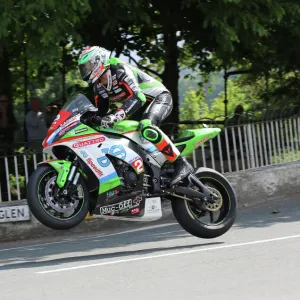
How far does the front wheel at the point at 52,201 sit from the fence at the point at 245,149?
2715mm

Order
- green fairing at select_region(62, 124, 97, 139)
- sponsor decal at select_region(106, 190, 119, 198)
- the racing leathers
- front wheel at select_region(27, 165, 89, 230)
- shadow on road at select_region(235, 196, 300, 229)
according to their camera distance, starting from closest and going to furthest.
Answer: front wheel at select_region(27, 165, 89, 230) < green fairing at select_region(62, 124, 97, 139) < sponsor decal at select_region(106, 190, 119, 198) < the racing leathers < shadow on road at select_region(235, 196, 300, 229)

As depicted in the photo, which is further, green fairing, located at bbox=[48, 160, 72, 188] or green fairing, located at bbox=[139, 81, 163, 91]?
green fairing, located at bbox=[139, 81, 163, 91]

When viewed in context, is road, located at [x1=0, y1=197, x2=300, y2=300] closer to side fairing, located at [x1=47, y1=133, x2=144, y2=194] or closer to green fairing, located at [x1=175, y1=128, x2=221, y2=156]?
side fairing, located at [x1=47, y1=133, x2=144, y2=194]

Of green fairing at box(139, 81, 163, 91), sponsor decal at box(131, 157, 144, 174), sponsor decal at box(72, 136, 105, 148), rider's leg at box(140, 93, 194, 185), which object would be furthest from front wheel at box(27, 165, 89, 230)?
green fairing at box(139, 81, 163, 91)

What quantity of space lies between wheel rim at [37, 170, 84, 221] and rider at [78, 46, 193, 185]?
2.41ft

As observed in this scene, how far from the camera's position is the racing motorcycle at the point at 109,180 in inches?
309

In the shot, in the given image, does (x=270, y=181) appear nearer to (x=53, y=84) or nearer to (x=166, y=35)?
(x=166, y=35)

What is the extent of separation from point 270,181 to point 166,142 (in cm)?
409

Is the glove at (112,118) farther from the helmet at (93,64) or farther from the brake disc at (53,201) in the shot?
the brake disc at (53,201)

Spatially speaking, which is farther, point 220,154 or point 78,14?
point 220,154

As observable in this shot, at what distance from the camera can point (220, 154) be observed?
38.8ft

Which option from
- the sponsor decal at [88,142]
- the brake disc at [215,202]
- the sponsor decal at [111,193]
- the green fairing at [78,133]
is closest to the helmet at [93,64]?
the green fairing at [78,133]

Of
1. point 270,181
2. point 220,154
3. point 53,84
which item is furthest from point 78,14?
point 53,84

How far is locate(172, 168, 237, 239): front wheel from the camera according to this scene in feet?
27.7
